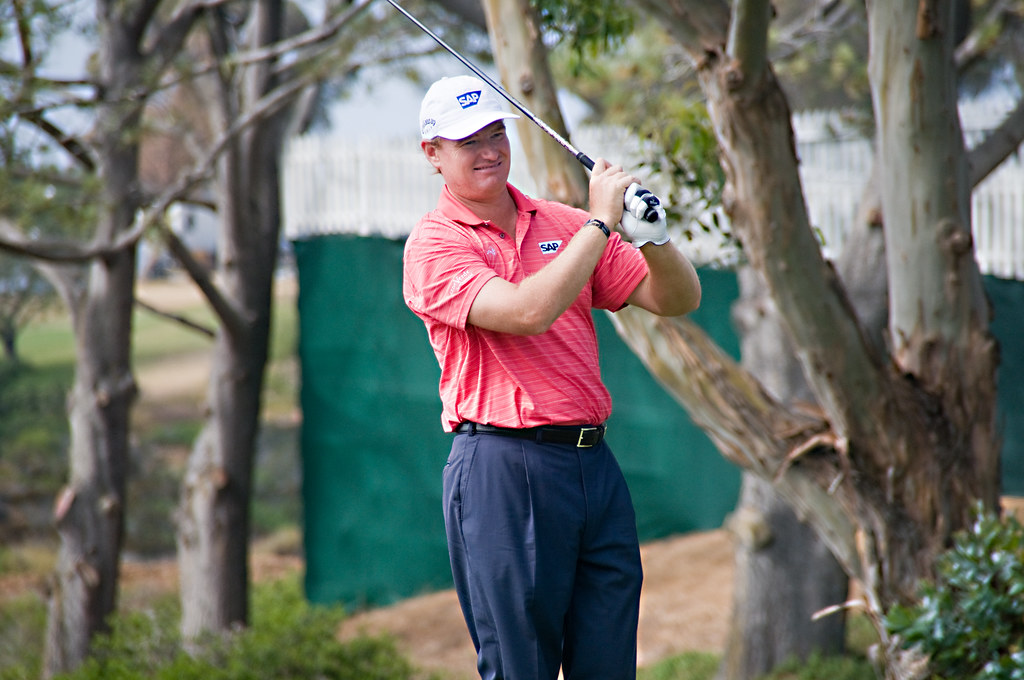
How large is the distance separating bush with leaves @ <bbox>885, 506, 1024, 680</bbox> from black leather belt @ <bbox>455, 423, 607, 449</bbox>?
4.92ft

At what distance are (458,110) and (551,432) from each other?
2.35 feet

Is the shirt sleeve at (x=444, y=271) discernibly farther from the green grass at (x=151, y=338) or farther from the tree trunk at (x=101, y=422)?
the green grass at (x=151, y=338)

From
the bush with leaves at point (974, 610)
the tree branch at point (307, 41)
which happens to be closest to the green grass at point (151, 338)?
the tree branch at point (307, 41)

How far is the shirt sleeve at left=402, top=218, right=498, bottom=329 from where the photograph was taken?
2.11 meters

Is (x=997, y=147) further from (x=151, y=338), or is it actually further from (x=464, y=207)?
(x=151, y=338)

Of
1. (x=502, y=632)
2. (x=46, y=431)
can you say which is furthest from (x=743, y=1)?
(x=46, y=431)

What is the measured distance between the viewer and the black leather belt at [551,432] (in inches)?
87.1

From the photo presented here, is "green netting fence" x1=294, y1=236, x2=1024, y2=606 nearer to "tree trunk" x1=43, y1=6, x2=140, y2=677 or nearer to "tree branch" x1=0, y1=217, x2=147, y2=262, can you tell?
"tree trunk" x1=43, y1=6, x2=140, y2=677

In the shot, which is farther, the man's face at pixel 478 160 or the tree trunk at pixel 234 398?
the tree trunk at pixel 234 398

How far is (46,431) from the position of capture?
12023 mm

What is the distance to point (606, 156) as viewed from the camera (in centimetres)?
739

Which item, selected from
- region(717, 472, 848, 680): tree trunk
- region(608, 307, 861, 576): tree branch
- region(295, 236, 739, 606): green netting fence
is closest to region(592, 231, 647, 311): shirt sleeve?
region(608, 307, 861, 576): tree branch

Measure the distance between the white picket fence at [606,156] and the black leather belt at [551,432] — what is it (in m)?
4.69

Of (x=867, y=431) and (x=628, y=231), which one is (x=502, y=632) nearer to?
(x=628, y=231)
